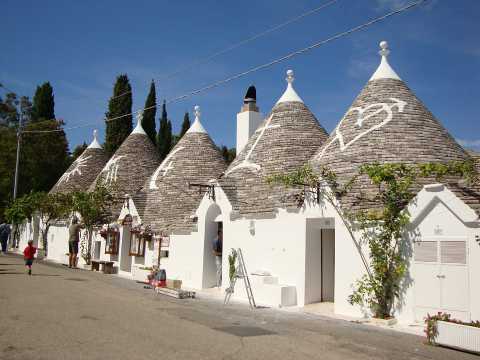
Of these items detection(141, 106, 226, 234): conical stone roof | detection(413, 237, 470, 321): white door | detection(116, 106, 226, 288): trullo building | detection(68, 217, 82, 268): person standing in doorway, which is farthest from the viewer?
detection(68, 217, 82, 268): person standing in doorway

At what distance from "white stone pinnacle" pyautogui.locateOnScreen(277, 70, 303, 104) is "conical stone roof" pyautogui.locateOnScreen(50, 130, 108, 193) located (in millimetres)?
16560

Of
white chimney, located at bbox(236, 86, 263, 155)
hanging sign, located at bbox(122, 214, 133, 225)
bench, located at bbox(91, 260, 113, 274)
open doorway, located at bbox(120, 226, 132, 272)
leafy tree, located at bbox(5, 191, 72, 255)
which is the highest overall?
white chimney, located at bbox(236, 86, 263, 155)

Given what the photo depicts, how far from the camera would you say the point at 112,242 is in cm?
2298

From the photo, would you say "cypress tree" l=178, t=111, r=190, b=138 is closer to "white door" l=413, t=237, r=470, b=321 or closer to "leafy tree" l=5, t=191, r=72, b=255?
"leafy tree" l=5, t=191, r=72, b=255

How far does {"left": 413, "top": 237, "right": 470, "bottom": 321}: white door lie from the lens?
993 centimetres

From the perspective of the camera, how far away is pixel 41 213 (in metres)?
30.7

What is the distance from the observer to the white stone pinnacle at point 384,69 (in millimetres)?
16570

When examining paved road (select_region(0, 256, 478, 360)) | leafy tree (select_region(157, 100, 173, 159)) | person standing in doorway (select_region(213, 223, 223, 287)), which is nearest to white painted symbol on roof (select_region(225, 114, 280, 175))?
person standing in doorway (select_region(213, 223, 223, 287))

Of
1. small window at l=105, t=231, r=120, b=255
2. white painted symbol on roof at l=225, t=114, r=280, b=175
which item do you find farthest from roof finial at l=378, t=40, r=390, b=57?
small window at l=105, t=231, r=120, b=255

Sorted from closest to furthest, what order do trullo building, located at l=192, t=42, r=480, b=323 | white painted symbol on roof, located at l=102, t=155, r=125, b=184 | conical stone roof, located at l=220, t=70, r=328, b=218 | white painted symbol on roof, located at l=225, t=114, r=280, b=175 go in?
trullo building, located at l=192, t=42, r=480, b=323 < conical stone roof, located at l=220, t=70, r=328, b=218 < white painted symbol on roof, located at l=225, t=114, r=280, b=175 < white painted symbol on roof, located at l=102, t=155, r=125, b=184

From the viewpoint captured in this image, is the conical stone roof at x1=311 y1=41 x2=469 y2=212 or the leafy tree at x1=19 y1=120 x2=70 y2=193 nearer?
the conical stone roof at x1=311 y1=41 x2=469 y2=212

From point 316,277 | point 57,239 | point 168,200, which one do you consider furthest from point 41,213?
point 316,277

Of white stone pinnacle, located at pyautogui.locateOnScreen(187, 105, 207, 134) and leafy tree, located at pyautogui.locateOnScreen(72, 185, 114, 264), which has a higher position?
white stone pinnacle, located at pyautogui.locateOnScreen(187, 105, 207, 134)

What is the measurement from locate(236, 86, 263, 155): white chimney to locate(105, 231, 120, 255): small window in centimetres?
717
